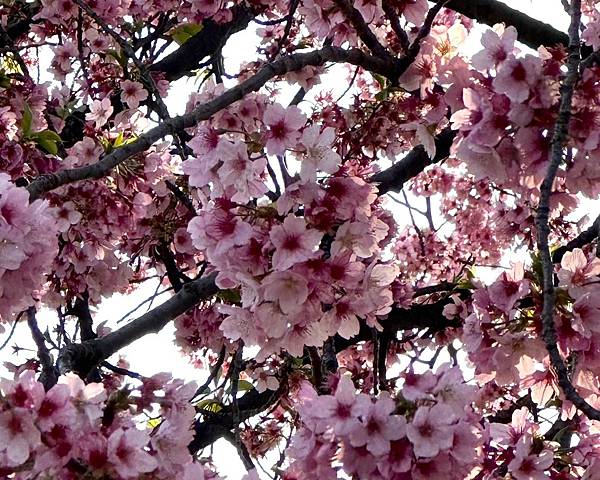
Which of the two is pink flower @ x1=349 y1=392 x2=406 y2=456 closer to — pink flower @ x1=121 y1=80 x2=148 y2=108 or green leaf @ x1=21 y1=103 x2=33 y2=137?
green leaf @ x1=21 y1=103 x2=33 y2=137

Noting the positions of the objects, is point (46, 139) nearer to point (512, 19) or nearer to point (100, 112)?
point (100, 112)

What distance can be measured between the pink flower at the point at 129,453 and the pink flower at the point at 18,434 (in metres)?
0.16

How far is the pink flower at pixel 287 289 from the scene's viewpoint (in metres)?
1.96

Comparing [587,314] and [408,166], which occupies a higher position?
[408,166]

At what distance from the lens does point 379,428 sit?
1.79m

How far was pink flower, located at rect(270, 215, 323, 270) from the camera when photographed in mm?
1902

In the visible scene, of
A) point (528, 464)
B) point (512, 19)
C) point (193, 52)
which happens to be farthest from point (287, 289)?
point (193, 52)

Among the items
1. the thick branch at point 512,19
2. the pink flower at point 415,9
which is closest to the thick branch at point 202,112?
the pink flower at point 415,9

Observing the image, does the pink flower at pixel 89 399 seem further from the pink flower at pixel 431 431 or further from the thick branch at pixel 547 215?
the thick branch at pixel 547 215

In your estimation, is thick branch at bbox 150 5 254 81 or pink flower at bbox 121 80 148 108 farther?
thick branch at bbox 150 5 254 81

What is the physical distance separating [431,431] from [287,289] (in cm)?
50

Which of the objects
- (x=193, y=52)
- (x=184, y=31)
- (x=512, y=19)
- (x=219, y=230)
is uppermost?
(x=193, y=52)

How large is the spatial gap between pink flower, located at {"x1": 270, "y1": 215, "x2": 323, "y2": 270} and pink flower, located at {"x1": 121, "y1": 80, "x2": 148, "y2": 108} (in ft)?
8.60

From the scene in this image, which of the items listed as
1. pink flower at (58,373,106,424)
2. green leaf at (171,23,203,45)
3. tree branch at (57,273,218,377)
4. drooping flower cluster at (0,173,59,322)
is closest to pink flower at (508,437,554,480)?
pink flower at (58,373,106,424)
